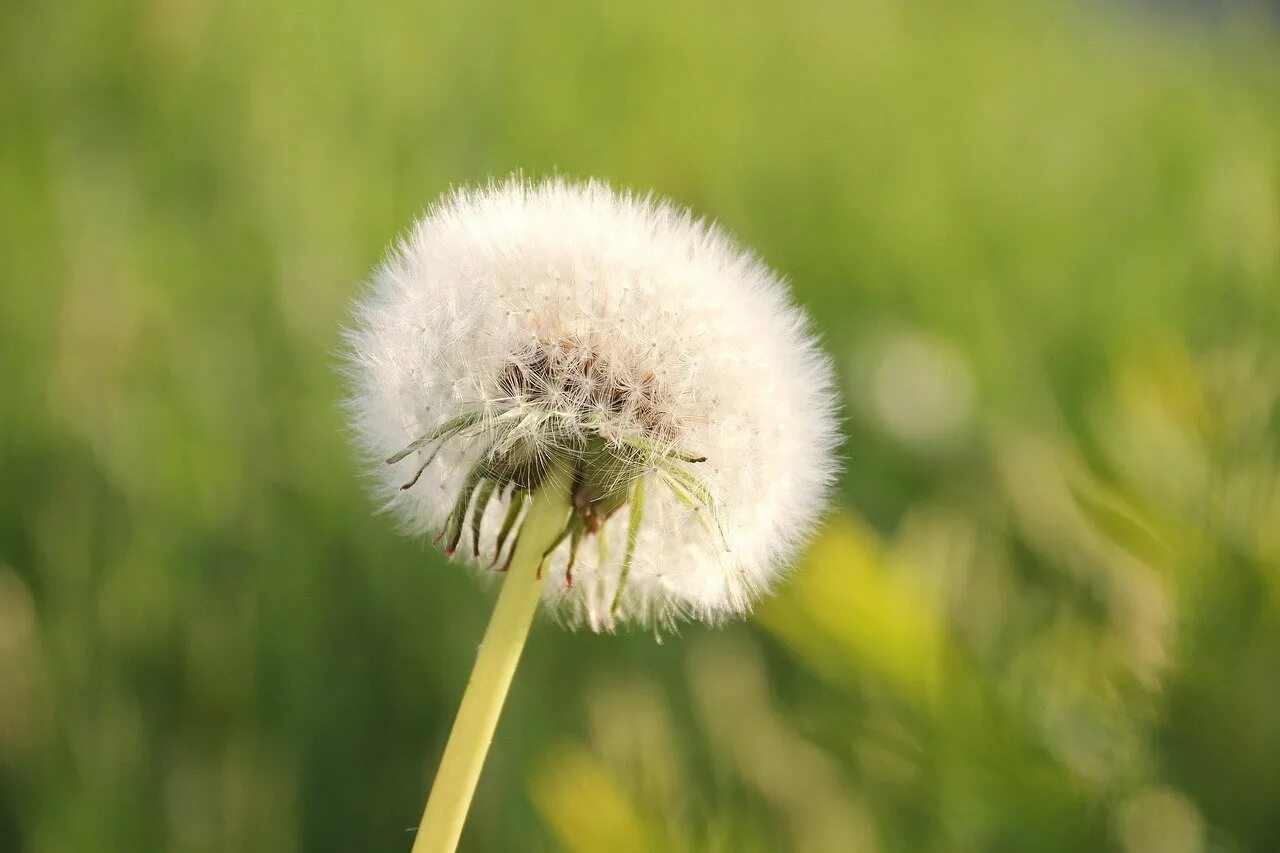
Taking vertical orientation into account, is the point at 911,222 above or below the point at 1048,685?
above

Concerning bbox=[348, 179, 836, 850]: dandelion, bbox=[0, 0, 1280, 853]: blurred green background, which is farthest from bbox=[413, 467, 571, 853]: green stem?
bbox=[0, 0, 1280, 853]: blurred green background

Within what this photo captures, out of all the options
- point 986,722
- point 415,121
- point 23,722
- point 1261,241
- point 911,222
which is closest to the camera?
point 986,722

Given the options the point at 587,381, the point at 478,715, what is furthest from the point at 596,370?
the point at 478,715

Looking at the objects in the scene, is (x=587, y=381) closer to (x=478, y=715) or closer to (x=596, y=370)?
(x=596, y=370)

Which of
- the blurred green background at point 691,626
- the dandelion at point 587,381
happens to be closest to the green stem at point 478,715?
the dandelion at point 587,381

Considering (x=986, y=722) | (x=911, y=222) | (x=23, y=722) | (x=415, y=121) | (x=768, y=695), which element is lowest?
(x=23, y=722)

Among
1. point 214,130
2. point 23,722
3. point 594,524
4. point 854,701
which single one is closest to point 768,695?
point 854,701

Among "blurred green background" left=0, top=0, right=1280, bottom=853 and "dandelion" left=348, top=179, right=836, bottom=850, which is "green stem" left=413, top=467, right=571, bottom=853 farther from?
"blurred green background" left=0, top=0, right=1280, bottom=853

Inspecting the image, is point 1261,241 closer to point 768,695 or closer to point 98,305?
point 768,695
